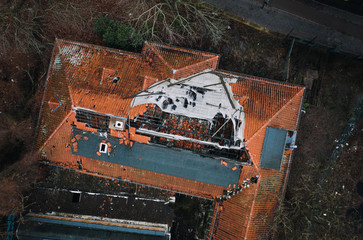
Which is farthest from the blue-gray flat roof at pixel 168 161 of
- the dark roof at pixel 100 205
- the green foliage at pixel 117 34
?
the green foliage at pixel 117 34

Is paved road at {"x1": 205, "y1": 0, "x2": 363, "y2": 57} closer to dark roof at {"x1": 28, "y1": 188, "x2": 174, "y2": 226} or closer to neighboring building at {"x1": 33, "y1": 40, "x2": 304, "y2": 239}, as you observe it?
neighboring building at {"x1": 33, "y1": 40, "x2": 304, "y2": 239}

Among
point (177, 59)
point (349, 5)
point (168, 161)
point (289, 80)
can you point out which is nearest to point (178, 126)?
point (168, 161)

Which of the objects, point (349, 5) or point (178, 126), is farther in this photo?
point (349, 5)

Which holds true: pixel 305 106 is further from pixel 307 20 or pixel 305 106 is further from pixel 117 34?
pixel 117 34

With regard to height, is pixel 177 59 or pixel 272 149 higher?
pixel 177 59

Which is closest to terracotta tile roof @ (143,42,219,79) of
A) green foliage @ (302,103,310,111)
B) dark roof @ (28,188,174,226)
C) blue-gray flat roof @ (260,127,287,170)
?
blue-gray flat roof @ (260,127,287,170)

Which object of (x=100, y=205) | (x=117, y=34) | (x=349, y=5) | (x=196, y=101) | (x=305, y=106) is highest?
(x=349, y=5)
